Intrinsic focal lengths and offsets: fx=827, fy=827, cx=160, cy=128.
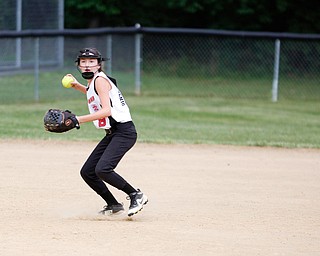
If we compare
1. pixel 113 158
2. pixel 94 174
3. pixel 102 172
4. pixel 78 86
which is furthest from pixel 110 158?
pixel 78 86

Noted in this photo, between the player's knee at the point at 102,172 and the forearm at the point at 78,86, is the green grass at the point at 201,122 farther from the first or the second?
the player's knee at the point at 102,172

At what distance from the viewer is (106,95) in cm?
791

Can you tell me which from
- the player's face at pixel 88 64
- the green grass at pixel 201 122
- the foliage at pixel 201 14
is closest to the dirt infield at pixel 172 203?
the green grass at pixel 201 122

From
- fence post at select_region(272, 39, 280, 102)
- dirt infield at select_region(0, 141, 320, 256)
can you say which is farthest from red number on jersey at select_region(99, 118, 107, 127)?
fence post at select_region(272, 39, 280, 102)

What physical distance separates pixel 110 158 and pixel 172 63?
57.6 ft

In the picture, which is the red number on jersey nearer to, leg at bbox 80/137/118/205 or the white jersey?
the white jersey

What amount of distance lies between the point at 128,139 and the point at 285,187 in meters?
3.04

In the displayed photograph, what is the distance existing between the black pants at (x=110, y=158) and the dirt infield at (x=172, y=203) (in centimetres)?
38

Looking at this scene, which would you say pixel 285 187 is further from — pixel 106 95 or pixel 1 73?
pixel 1 73

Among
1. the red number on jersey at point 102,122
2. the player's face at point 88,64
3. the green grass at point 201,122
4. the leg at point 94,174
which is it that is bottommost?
the green grass at point 201,122

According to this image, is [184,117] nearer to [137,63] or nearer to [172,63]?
[137,63]

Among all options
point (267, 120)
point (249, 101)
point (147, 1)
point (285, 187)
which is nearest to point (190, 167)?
point (285, 187)

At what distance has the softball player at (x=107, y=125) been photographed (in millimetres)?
7992

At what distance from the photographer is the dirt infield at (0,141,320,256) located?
7129 mm
